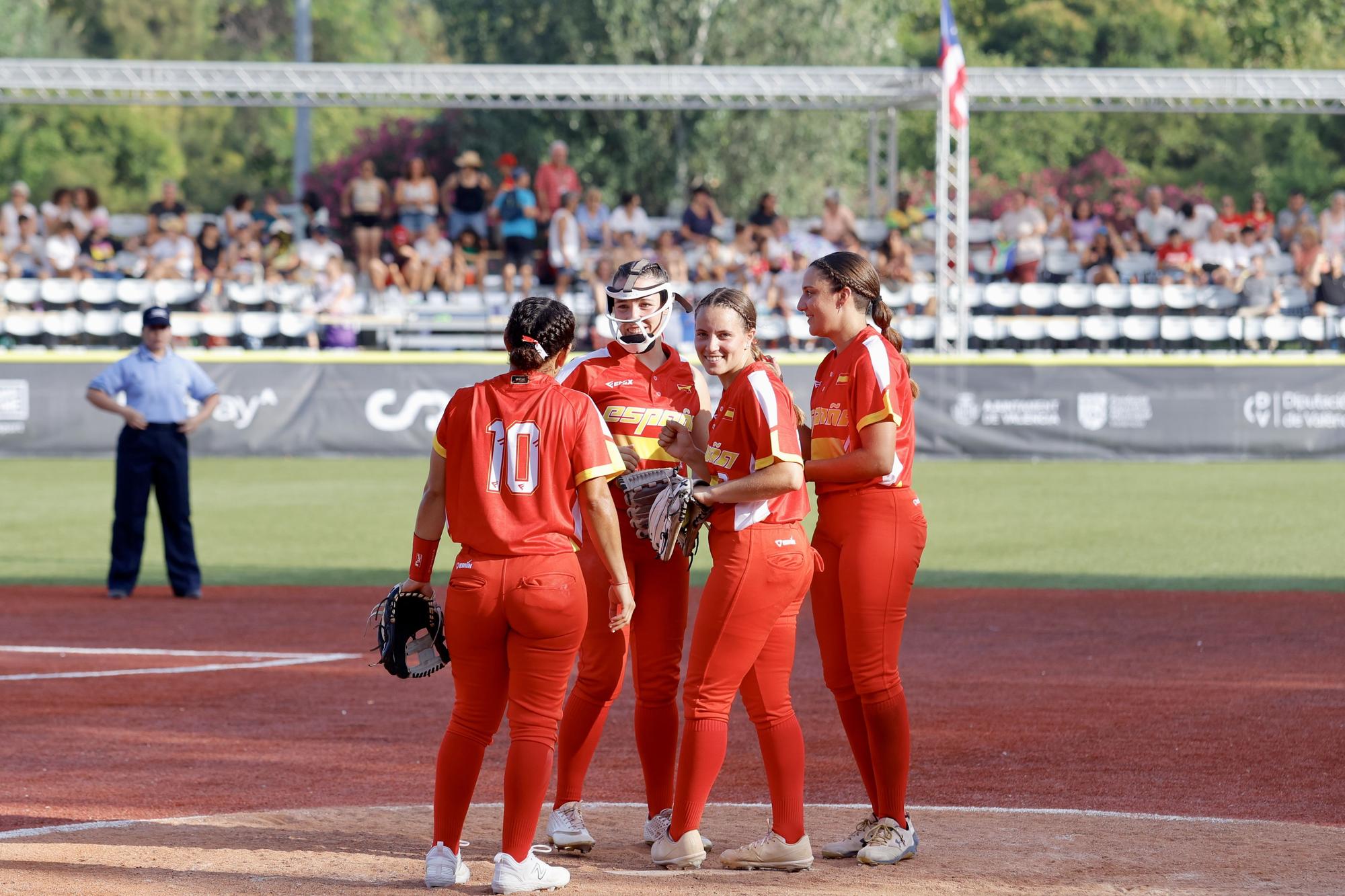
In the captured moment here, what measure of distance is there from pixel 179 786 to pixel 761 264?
758 inches

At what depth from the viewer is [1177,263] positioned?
26047 millimetres

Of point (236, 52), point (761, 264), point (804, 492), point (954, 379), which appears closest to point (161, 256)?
point (761, 264)

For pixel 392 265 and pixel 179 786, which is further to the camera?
pixel 392 265

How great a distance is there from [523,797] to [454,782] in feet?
0.81

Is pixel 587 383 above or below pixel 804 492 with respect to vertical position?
above

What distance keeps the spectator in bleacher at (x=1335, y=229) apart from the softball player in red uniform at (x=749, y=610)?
22.8 meters

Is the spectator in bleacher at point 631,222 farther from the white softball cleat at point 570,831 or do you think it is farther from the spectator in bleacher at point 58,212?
the white softball cleat at point 570,831

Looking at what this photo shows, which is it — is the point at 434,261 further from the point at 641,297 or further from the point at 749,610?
the point at 749,610

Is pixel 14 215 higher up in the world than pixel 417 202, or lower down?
lower down

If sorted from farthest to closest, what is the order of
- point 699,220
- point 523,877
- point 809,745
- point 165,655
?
1. point 699,220
2. point 165,655
3. point 809,745
4. point 523,877

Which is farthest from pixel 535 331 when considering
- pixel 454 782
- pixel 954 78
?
pixel 954 78

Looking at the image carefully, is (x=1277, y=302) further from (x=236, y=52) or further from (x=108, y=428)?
(x=236, y=52)

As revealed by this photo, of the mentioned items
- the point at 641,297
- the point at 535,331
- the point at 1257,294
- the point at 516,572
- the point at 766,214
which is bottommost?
the point at 516,572

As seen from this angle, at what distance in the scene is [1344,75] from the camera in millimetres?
24438
